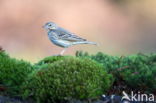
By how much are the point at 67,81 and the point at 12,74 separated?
2.41ft

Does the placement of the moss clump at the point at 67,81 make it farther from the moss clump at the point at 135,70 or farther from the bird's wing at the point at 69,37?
the bird's wing at the point at 69,37

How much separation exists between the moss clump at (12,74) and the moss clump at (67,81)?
201 millimetres

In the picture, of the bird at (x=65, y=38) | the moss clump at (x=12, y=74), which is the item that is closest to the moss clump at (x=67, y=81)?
the moss clump at (x=12, y=74)

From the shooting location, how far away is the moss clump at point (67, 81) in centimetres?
621

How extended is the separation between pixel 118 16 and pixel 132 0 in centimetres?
100

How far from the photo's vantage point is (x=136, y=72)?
6.59 meters

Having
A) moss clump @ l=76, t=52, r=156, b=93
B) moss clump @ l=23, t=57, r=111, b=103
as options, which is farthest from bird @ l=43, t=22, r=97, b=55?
moss clump @ l=23, t=57, r=111, b=103

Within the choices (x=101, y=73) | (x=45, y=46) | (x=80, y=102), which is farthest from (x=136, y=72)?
(x=45, y=46)

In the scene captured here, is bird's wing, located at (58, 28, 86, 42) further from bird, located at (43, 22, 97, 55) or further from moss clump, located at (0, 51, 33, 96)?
moss clump, located at (0, 51, 33, 96)

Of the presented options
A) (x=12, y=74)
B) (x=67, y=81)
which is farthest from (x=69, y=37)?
(x=67, y=81)

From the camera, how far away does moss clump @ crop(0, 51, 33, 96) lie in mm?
6531

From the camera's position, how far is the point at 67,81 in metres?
6.26

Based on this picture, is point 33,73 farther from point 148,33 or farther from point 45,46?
point 148,33

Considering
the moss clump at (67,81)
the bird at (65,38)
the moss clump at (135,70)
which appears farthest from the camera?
the bird at (65,38)
